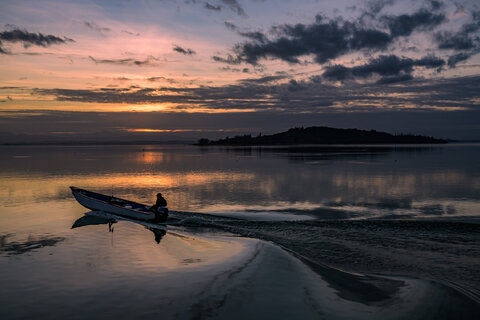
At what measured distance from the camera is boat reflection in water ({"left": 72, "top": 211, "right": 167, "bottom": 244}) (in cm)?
2360

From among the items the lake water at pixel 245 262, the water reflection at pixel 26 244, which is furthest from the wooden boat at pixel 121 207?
the water reflection at pixel 26 244

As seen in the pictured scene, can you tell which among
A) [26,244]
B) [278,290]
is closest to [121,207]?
[26,244]

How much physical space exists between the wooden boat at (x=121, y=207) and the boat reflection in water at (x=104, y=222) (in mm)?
498

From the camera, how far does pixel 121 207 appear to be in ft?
91.2

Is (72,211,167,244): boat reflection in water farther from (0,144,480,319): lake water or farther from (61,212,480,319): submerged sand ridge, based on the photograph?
(61,212,480,319): submerged sand ridge

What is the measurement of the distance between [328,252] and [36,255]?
15669 mm

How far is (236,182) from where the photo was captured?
51.2 metres

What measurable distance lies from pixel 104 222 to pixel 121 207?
71.0 inches

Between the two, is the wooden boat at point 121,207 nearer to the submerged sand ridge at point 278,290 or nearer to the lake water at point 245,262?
the lake water at point 245,262

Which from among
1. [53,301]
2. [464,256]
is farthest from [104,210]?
[464,256]

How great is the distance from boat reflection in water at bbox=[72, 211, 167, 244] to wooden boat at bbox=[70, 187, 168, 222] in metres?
0.50

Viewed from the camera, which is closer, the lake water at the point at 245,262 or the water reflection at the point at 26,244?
the lake water at the point at 245,262

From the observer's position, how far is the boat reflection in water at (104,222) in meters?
23.6

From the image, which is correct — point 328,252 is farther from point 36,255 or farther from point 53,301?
point 36,255
